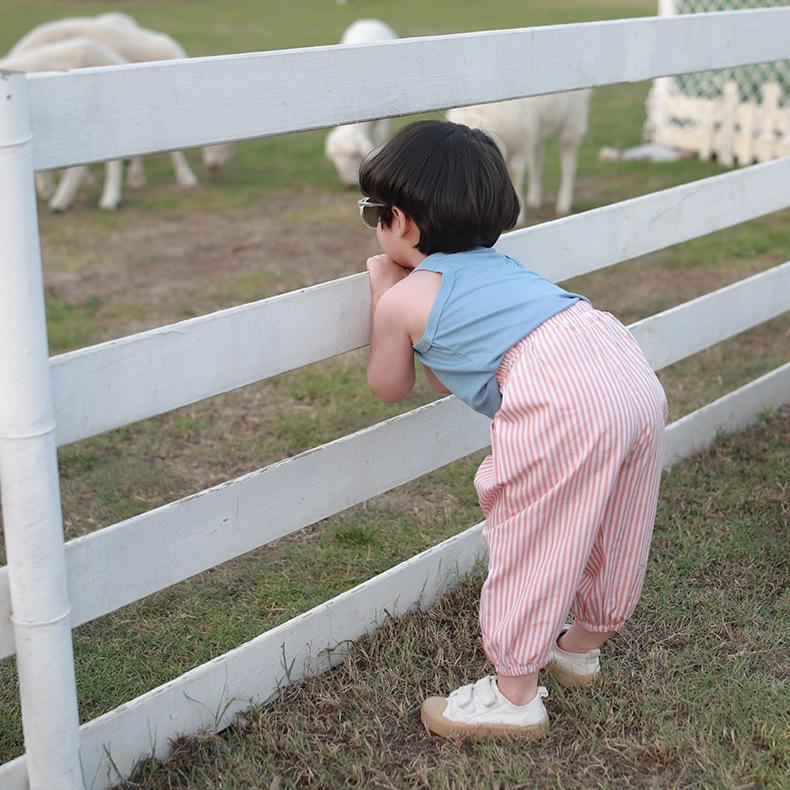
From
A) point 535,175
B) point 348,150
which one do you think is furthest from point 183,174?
point 535,175

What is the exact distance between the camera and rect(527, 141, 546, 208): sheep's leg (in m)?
7.42

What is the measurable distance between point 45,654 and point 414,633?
3.11 feet

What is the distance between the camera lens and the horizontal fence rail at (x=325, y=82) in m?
1.63

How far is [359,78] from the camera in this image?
202cm

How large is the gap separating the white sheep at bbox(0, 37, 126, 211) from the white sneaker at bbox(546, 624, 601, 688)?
245 inches

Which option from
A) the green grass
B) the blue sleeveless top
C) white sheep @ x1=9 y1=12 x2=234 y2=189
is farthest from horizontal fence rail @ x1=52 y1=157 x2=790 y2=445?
white sheep @ x1=9 y1=12 x2=234 y2=189

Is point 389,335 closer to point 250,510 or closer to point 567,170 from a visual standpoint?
point 250,510

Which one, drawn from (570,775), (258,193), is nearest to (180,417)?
(570,775)

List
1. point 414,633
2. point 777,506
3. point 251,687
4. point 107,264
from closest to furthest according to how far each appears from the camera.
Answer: point 251,687 → point 414,633 → point 777,506 → point 107,264

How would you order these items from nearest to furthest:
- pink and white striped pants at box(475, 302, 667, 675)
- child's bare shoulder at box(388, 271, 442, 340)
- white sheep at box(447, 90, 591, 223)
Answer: pink and white striped pants at box(475, 302, 667, 675) < child's bare shoulder at box(388, 271, 442, 340) < white sheep at box(447, 90, 591, 223)

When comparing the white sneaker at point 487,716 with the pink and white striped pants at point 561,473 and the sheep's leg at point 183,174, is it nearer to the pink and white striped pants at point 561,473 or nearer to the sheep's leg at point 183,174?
the pink and white striped pants at point 561,473

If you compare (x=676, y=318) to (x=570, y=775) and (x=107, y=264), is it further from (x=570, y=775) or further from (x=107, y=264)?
(x=107, y=264)

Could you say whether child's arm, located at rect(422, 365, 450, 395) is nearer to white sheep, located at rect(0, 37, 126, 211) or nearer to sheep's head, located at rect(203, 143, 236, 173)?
white sheep, located at rect(0, 37, 126, 211)

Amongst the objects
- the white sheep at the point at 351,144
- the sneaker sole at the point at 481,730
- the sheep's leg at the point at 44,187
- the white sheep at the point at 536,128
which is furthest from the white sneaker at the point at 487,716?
the sheep's leg at the point at 44,187
